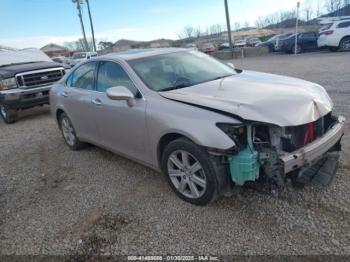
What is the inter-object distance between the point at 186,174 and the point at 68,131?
3025 mm

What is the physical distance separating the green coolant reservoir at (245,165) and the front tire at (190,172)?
0.21 metres

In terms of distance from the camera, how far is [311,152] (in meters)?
2.75

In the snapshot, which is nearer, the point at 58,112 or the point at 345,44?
Result: the point at 58,112

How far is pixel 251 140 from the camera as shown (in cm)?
271

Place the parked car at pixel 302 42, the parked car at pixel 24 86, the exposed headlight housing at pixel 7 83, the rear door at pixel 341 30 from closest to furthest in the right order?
the parked car at pixel 24 86 → the exposed headlight housing at pixel 7 83 → the rear door at pixel 341 30 → the parked car at pixel 302 42

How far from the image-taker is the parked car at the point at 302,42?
20766mm

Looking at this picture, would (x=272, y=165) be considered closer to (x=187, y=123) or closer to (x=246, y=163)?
(x=246, y=163)

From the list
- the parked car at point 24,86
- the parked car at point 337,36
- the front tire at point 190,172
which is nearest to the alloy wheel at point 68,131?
the front tire at point 190,172

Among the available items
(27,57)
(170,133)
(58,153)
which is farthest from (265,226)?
(27,57)

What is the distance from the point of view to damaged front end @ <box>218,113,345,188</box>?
8.60ft

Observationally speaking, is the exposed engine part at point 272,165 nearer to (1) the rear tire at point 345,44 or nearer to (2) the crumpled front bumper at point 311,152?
(2) the crumpled front bumper at point 311,152

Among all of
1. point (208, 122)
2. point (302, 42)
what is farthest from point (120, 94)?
point (302, 42)

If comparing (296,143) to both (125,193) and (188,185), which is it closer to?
(188,185)

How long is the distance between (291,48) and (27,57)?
703 inches
